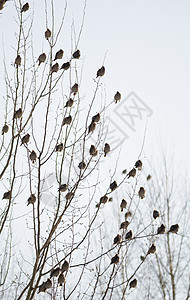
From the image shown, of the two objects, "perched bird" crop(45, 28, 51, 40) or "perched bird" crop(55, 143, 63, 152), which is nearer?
"perched bird" crop(55, 143, 63, 152)

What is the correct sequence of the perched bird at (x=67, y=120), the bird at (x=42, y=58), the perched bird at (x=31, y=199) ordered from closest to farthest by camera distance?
the perched bird at (x=31, y=199) → the perched bird at (x=67, y=120) → the bird at (x=42, y=58)

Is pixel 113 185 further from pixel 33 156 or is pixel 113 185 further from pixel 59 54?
pixel 59 54

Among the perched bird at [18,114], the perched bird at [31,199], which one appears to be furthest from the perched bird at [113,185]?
the perched bird at [18,114]

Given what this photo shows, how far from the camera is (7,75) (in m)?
2.38

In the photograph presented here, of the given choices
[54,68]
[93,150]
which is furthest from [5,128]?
[93,150]

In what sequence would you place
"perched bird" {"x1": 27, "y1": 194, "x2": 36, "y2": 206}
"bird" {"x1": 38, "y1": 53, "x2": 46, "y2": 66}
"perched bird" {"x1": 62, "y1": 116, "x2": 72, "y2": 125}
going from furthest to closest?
"bird" {"x1": 38, "y1": 53, "x2": 46, "y2": 66} → "perched bird" {"x1": 62, "y1": 116, "x2": 72, "y2": 125} → "perched bird" {"x1": 27, "y1": 194, "x2": 36, "y2": 206}

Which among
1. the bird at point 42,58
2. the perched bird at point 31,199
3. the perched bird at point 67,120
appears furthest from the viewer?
the bird at point 42,58

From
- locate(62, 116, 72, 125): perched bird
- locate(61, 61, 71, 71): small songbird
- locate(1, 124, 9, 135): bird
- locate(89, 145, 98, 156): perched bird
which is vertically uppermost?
locate(61, 61, 71, 71): small songbird

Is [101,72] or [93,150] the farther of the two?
[101,72]

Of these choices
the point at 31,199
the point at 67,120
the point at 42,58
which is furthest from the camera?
the point at 42,58

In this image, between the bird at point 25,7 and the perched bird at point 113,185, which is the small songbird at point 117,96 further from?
the bird at point 25,7

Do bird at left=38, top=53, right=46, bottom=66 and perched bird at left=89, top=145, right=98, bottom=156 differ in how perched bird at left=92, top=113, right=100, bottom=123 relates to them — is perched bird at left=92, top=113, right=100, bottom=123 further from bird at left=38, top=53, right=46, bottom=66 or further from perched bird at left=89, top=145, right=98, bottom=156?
bird at left=38, top=53, right=46, bottom=66

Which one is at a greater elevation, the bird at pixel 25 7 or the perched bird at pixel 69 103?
the bird at pixel 25 7

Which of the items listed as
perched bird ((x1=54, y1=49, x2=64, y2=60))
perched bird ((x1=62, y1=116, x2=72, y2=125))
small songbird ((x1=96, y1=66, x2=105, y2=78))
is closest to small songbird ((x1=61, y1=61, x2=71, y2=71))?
perched bird ((x1=54, y1=49, x2=64, y2=60))
